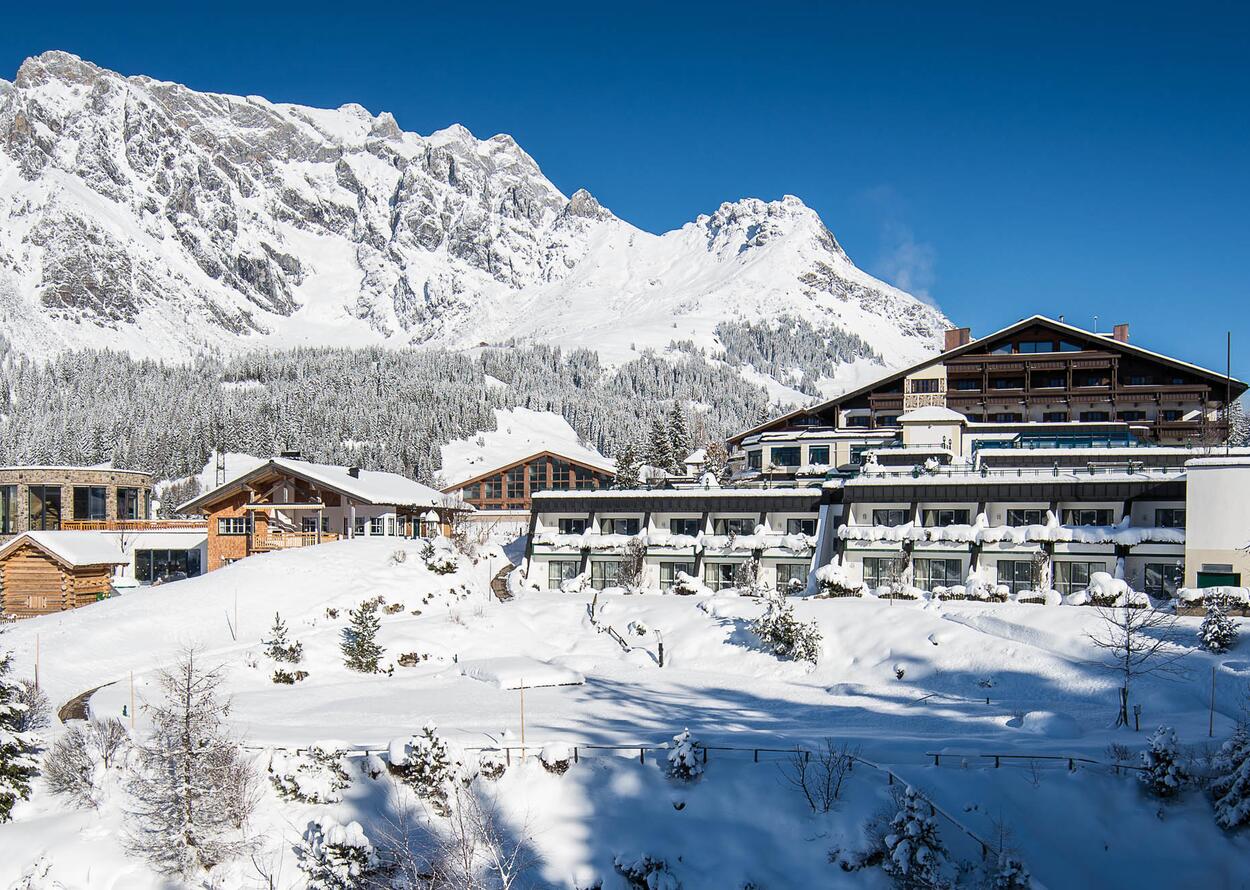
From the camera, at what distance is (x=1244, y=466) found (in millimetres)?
37500

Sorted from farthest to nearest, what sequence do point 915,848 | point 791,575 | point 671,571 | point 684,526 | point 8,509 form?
1. point 8,509
2. point 684,526
3. point 671,571
4. point 791,575
5. point 915,848

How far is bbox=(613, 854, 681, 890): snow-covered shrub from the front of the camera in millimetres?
21672

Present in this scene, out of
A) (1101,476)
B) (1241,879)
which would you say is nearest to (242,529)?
(1101,476)

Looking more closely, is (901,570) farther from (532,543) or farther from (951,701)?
(532,543)

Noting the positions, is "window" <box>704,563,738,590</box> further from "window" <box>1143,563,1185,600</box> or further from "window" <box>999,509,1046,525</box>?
"window" <box>1143,563,1185,600</box>

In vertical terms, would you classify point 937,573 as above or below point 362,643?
above

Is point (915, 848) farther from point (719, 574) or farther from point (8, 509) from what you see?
point (8, 509)

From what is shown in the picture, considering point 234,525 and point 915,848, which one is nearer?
point 915,848

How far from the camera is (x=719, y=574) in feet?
157

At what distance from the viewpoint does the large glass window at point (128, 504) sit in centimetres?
5797

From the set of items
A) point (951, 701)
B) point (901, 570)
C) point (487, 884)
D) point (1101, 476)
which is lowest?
point (487, 884)

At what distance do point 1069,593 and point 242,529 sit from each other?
45.2m

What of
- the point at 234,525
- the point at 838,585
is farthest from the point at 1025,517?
the point at 234,525

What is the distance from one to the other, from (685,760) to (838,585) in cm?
1950
